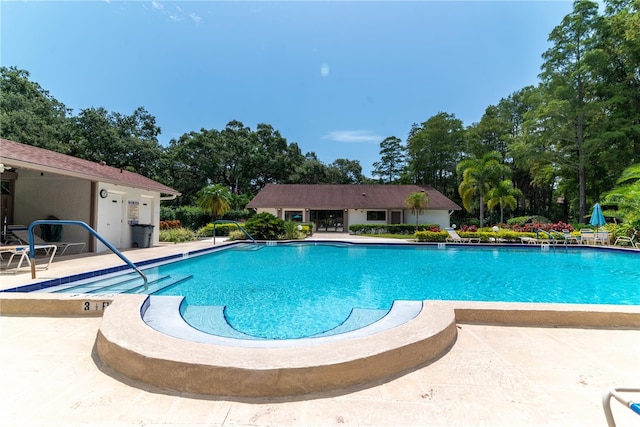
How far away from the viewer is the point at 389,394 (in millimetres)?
2193

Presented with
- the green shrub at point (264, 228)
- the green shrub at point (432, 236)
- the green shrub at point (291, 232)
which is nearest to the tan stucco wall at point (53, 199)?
the green shrub at point (264, 228)

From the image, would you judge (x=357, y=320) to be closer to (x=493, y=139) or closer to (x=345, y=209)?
(x=345, y=209)

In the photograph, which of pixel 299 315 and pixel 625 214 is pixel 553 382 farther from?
pixel 625 214

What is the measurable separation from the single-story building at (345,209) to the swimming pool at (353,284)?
484 inches

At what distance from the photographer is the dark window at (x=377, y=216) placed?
1015 inches

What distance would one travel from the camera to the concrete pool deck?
1898 millimetres

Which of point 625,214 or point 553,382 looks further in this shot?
point 625,214

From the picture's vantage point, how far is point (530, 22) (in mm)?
13422

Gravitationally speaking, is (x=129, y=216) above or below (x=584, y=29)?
below

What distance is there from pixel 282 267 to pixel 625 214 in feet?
59.1

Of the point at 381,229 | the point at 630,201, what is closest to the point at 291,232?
the point at 381,229

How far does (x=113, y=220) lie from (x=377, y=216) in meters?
19.6

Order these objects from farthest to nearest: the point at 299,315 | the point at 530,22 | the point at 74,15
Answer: the point at 530,22 → the point at 74,15 → the point at 299,315

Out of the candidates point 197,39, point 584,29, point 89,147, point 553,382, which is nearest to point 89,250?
point 197,39
